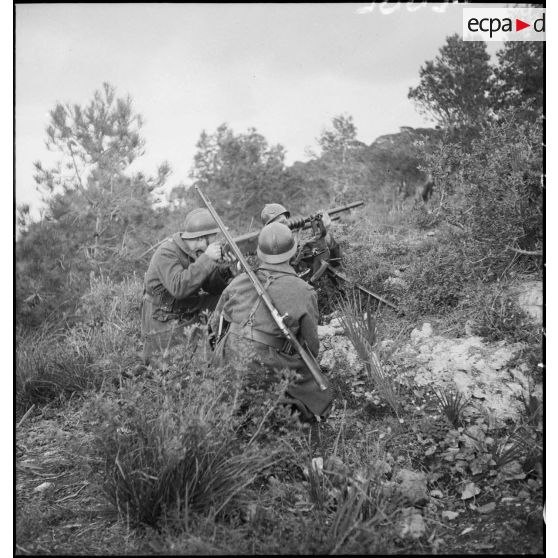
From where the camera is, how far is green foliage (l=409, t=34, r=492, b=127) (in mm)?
9555

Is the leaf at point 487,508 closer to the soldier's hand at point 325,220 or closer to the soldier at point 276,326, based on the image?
the soldier at point 276,326

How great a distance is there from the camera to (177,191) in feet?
38.4

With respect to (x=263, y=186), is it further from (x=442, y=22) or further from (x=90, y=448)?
(x=90, y=448)

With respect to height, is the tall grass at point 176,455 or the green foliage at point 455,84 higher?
the green foliage at point 455,84

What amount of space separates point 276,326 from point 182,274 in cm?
121

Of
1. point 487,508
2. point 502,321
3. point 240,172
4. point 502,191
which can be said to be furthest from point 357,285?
point 240,172

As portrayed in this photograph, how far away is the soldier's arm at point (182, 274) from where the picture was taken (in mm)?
4461

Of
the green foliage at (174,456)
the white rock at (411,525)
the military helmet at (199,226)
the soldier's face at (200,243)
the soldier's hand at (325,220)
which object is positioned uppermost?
the soldier's hand at (325,220)

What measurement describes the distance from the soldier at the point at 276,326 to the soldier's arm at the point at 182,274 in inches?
24.1

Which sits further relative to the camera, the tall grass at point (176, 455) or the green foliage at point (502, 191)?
the green foliage at point (502, 191)

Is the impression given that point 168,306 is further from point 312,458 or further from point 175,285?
point 312,458

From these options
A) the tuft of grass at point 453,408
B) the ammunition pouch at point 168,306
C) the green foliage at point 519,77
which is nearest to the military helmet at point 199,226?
the ammunition pouch at point 168,306

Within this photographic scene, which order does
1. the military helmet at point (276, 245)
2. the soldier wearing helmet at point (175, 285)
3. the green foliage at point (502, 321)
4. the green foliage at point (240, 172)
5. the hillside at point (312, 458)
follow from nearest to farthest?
1. the hillside at point (312, 458)
2. the military helmet at point (276, 245)
3. the green foliage at point (502, 321)
4. the soldier wearing helmet at point (175, 285)
5. the green foliage at point (240, 172)
